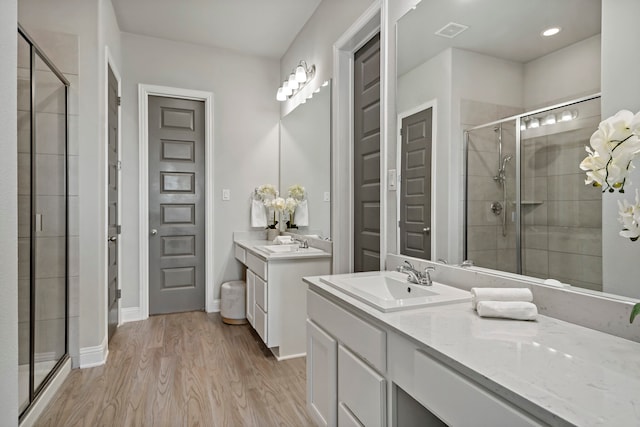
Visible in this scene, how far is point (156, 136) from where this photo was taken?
366 cm

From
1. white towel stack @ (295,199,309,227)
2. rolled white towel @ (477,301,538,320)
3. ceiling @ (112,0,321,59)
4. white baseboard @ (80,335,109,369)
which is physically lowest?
white baseboard @ (80,335,109,369)

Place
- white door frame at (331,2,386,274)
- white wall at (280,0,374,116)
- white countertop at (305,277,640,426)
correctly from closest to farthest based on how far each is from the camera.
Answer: white countertop at (305,277,640,426), white wall at (280,0,374,116), white door frame at (331,2,386,274)

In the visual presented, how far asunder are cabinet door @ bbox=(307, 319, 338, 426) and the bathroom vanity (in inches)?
36.0

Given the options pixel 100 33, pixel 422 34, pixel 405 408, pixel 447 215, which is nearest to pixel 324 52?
pixel 422 34

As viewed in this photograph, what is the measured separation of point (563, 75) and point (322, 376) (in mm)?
1457

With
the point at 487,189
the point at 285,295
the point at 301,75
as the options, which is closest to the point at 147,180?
the point at 301,75

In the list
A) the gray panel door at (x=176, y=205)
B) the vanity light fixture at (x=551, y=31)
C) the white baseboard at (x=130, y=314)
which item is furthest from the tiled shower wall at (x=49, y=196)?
the vanity light fixture at (x=551, y=31)

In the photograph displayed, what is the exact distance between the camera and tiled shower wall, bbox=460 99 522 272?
52.9 inches

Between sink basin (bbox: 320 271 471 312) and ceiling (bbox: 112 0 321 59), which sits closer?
sink basin (bbox: 320 271 471 312)

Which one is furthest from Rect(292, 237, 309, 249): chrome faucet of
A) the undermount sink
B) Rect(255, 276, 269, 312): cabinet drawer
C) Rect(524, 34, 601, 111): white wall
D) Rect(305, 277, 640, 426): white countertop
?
Rect(524, 34, 601, 111): white wall

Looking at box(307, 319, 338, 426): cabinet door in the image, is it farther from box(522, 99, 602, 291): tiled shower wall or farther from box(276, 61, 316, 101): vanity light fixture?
box(276, 61, 316, 101): vanity light fixture

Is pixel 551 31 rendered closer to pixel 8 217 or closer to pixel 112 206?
pixel 8 217

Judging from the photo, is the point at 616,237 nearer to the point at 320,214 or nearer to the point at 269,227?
the point at 320,214

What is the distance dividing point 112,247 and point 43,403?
4.54 ft
